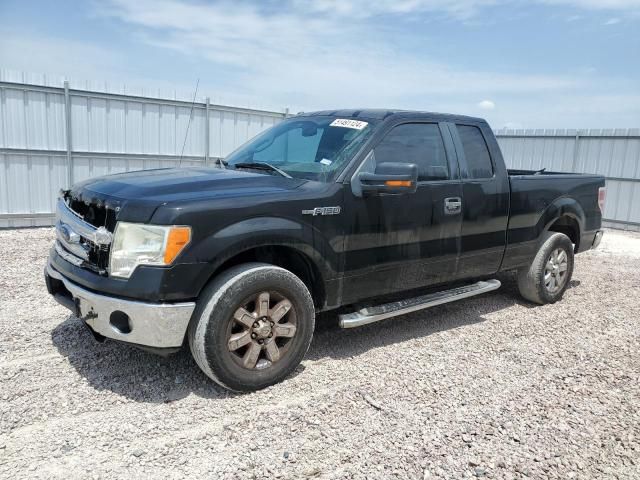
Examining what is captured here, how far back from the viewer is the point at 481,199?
15.6ft

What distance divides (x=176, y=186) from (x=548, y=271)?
418 centimetres

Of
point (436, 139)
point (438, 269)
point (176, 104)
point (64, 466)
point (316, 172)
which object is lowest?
point (64, 466)

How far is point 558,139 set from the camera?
14.1 meters

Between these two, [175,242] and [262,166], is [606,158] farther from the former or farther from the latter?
[175,242]

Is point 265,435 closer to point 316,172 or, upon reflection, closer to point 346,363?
point 346,363

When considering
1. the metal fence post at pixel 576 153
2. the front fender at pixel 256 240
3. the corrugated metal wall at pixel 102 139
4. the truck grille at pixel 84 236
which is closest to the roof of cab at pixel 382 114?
the front fender at pixel 256 240

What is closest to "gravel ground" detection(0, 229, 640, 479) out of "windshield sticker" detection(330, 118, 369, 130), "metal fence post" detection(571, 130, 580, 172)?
"windshield sticker" detection(330, 118, 369, 130)

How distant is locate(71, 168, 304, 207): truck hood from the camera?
3.28m

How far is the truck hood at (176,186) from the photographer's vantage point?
328 cm

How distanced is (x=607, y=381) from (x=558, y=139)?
458 inches

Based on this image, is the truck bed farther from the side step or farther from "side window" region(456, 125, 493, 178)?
the side step

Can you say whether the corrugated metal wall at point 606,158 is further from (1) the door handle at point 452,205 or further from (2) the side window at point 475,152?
(1) the door handle at point 452,205

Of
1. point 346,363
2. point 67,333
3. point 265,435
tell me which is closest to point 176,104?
point 67,333

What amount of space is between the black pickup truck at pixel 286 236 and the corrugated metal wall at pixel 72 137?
634 centimetres
